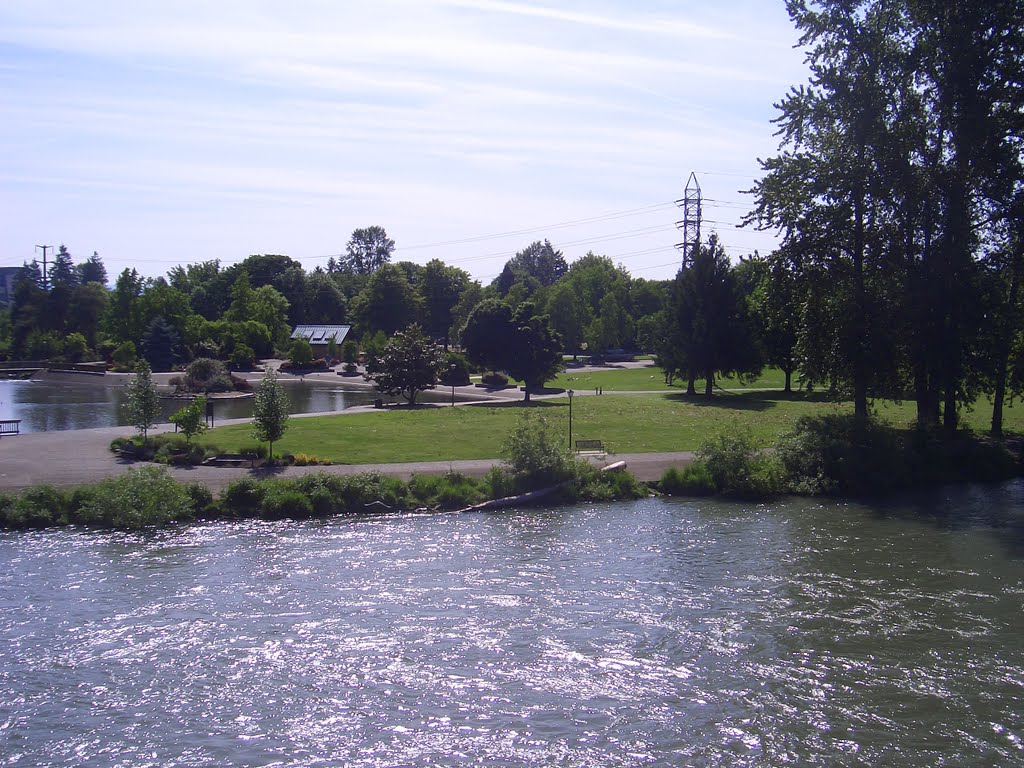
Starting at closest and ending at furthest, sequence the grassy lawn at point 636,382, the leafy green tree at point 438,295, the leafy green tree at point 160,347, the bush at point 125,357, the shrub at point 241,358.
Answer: the grassy lawn at point 636,382, the bush at point 125,357, the leafy green tree at point 160,347, the shrub at point 241,358, the leafy green tree at point 438,295

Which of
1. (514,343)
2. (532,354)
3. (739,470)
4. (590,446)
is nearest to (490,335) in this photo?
(514,343)

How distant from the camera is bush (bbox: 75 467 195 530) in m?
24.1

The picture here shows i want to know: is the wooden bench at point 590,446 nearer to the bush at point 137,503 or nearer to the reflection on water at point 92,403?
the bush at point 137,503

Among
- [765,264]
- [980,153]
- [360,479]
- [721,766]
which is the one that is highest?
[980,153]

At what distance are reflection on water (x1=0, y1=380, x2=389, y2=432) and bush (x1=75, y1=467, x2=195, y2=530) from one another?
1486 centimetres

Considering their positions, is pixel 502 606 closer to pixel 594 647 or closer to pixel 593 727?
pixel 594 647

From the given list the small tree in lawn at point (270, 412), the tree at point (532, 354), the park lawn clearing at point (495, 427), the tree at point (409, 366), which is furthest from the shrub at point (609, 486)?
the tree at point (532, 354)

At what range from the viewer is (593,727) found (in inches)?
518

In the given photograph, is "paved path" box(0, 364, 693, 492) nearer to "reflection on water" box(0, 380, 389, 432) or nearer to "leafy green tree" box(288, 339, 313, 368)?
"reflection on water" box(0, 380, 389, 432)

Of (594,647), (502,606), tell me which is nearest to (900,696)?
(594,647)

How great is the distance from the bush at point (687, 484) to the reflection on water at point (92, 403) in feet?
82.1

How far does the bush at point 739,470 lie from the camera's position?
2930cm

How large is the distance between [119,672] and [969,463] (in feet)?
104

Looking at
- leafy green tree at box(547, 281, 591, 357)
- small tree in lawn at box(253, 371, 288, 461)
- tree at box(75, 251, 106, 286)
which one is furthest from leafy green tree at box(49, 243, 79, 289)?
small tree in lawn at box(253, 371, 288, 461)
